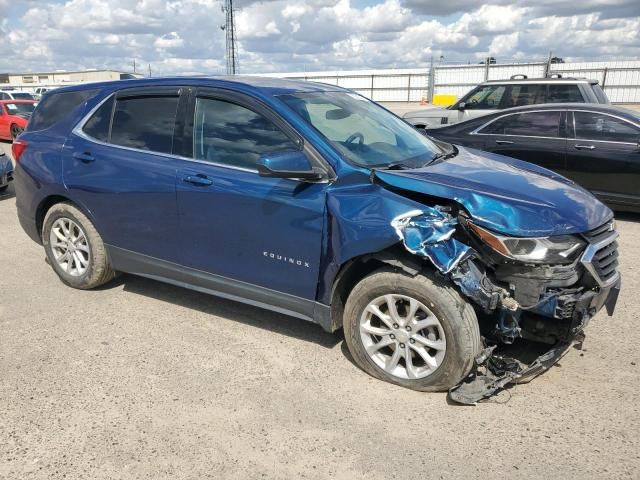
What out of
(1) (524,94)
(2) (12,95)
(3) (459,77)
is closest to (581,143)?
(1) (524,94)

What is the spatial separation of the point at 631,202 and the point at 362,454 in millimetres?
5780

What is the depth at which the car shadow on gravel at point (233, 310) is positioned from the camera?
4086 mm

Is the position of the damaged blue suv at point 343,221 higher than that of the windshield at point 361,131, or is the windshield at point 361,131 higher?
the windshield at point 361,131

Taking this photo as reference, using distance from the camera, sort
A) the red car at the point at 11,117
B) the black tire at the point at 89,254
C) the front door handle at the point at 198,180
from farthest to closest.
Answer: the red car at the point at 11,117 → the black tire at the point at 89,254 → the front door handle at the point at 198,180

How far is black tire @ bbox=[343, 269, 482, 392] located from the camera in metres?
3.06

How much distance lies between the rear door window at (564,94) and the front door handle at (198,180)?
8.22m

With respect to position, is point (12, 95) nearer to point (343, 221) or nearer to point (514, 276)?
point (343, 221)

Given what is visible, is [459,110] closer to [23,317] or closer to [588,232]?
[588,232]

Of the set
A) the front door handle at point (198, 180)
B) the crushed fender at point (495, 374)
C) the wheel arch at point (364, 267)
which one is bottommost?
the crushed fender at point (495, 374)

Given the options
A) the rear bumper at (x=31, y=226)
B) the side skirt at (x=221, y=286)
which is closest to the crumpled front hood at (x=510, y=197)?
the side skirt at (x=221, y=286)

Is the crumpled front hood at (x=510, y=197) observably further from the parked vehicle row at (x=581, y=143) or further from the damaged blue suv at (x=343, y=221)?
the parked vehicle row at (x=581, y=143)

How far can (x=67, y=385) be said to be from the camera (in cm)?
340

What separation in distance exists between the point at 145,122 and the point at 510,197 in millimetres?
2772

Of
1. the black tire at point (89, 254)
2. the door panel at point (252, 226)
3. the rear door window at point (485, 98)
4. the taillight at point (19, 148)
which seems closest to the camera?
the door panel at point (252, 226)
